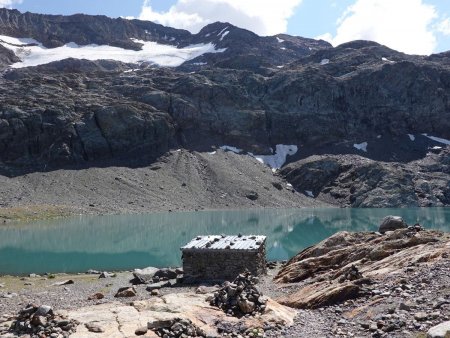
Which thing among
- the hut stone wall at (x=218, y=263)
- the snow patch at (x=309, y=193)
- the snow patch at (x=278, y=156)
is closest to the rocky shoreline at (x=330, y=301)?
the hut stone wall at (x=218, y=263)

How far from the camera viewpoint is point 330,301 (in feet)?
64.1

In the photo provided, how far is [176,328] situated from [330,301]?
693 cm

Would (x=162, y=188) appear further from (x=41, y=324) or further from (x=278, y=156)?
(x=41, y=324)

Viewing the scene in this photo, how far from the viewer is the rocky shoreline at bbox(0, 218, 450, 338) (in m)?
15.4

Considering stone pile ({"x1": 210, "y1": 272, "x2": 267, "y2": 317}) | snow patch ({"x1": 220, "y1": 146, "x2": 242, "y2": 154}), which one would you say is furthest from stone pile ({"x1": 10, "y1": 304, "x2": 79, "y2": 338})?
snow patch ({"x1": 220, "y1": 146, "x2": 242, "y2": 154})

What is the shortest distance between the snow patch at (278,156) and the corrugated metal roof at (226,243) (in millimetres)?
152618

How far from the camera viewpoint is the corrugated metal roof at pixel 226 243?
2941 cm

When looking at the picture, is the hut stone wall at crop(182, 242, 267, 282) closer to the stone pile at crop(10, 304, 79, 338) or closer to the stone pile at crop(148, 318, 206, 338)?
the stone pile at crop(148, 318, 206, 338)

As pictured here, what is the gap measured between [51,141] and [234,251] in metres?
144

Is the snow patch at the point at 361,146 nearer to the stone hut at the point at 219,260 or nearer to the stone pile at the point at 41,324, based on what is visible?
the stone hut at the point at 219,260

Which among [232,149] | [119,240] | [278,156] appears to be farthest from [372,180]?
[119,240]

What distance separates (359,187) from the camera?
162875mm

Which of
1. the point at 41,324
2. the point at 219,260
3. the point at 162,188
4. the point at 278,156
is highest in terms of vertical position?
the point at 41,324

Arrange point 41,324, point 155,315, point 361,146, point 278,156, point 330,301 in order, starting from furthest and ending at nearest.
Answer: point 361,146, point 278,156, point 330,301, point 155,315, point 41,324
